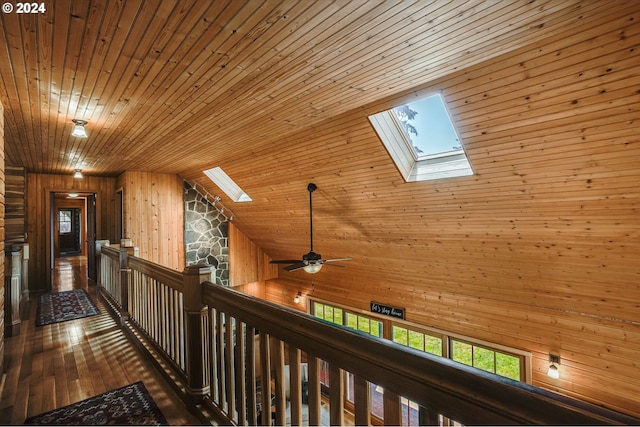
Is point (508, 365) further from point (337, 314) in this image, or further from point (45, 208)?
point (45, 208)

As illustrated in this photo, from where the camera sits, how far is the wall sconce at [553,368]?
187 inches

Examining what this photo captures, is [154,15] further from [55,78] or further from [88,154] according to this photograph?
[88,154]

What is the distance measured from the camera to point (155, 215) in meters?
7.52

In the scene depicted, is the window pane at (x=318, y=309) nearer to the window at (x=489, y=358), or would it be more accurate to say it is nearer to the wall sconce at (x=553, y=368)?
the window at (x=489, y=358)

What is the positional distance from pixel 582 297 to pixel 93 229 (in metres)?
10.1

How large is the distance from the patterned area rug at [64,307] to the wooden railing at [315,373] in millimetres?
2663

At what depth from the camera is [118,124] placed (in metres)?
4.04

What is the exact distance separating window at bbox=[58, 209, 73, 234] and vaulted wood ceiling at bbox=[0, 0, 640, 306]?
449 inches

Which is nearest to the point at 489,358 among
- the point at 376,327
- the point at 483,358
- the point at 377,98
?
the point at 483,358

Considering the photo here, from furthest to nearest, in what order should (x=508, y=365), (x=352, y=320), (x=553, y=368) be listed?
(x=352, y=320)
(x=508, y=365)
(x=553, y=368)

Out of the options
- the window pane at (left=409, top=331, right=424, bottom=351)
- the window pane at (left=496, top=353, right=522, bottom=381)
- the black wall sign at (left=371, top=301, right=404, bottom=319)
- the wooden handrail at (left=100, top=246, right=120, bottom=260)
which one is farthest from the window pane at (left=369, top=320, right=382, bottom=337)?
the wooden handrail at (left=100, top=246, right=120, bottom=260)

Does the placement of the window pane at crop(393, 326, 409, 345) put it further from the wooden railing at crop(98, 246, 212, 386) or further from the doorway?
the doorway

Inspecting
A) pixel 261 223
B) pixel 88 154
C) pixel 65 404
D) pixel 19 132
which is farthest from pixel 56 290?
pixel 65 404

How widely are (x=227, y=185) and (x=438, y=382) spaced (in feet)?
23.7
